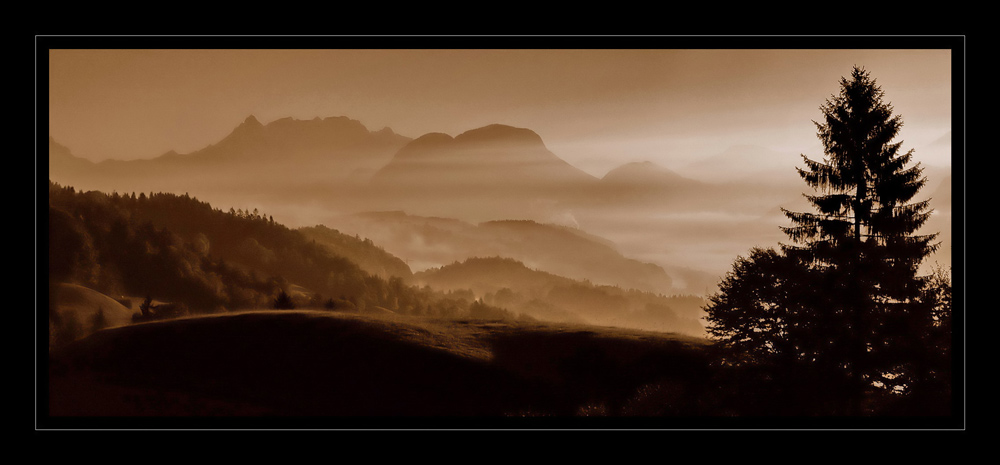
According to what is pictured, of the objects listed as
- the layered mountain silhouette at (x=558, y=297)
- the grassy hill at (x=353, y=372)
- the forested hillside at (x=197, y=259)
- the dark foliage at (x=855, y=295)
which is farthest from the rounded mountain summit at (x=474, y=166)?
the dark foliage at (x=855, y=295)

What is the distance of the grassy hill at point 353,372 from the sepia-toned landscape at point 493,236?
0.06 meters

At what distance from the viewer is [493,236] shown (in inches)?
559

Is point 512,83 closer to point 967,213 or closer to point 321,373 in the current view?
point 321,373

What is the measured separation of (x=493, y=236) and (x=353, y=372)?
4.80 meters

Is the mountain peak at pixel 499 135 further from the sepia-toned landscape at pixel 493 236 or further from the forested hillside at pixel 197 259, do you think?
the forested hillside at pixel 197 259

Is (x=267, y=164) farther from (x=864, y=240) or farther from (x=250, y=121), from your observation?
(x=864, y=240)

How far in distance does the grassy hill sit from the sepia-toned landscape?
0.19ft

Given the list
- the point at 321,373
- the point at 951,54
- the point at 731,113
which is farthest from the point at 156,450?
the point at 951,54

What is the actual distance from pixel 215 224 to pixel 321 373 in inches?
215

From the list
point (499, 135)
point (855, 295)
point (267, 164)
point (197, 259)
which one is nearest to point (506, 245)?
point (499, 135)

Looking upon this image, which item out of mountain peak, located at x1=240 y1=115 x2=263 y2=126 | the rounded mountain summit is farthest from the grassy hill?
mountain peak, located at x1=240 y1=115 x2=263 y2=126

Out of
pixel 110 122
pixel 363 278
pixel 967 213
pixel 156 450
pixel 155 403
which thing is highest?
pixel 110 122

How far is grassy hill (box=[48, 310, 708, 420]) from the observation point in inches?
436

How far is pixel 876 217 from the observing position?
11.5m
